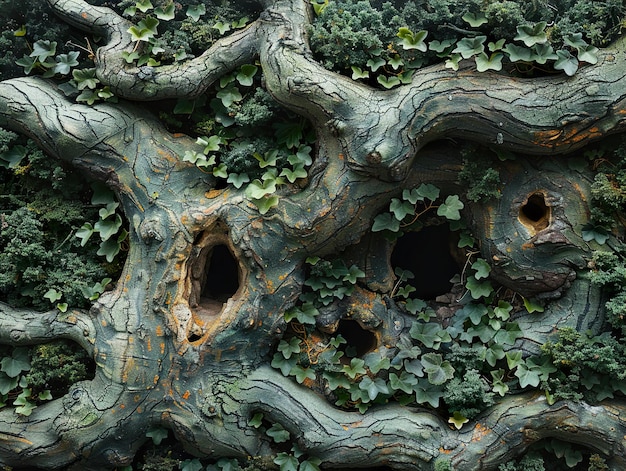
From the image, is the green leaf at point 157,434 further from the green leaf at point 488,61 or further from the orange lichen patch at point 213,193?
the green leaf at point 488,61

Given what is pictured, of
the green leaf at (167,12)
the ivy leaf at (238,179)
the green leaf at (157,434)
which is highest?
the green leaf at (167,12)

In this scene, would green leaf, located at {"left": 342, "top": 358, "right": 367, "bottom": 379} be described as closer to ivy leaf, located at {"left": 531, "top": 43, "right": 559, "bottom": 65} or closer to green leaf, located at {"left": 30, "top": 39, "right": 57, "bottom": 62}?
ivy leaf, located at {"left": 531, "top": 43, "right": 559, "bottom": 65}

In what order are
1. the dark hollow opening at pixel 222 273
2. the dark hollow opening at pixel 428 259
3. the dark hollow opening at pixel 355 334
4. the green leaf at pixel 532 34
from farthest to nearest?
the dark hollow opening at pixel 428 259, the dark hollow opening at pixel 222 273, the dark hollow opening at pixel 355 334, the green leaf at pixel 532 34

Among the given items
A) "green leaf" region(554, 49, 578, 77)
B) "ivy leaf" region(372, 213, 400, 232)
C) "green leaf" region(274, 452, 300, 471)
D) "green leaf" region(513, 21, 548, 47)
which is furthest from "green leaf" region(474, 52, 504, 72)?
"green leaf" region(274, 452, 300, 471)

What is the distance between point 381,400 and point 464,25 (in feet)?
8.31

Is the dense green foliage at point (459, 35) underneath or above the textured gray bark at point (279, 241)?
above

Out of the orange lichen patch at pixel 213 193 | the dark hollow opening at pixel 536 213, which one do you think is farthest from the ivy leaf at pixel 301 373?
the dark hollow opening at pixel 536 213

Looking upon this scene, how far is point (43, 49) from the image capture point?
162 inches

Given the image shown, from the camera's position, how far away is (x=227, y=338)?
3.79 metres

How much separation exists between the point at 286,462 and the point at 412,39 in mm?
2881

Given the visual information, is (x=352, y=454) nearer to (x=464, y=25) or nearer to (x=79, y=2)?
(x=464, y=25)

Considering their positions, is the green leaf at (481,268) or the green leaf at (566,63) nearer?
the green leaf at (566,63)

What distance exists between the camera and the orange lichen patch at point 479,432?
369 cm

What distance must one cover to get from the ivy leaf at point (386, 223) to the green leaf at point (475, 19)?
1.31 meters
